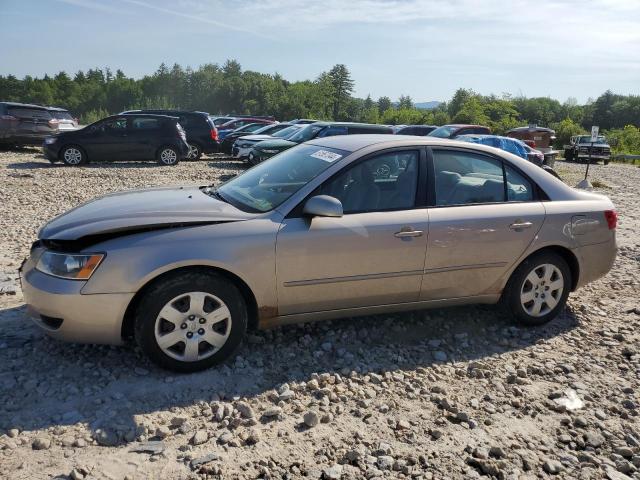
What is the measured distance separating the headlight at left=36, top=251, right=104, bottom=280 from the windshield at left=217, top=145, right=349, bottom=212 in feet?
3.58

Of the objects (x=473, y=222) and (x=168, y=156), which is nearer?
(x=473, y=222)

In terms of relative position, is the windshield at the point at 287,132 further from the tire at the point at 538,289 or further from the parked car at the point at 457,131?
the tire at the point at 538,289

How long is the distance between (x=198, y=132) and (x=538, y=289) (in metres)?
16.3

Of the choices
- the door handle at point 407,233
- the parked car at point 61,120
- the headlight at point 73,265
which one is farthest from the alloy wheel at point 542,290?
the parked car at point 61,120

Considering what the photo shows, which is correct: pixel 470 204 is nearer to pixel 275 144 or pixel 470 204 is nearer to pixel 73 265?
pixel 73 265

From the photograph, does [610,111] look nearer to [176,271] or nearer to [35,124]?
[35,124]

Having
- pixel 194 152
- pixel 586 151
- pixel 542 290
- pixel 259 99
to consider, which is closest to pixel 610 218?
pixel 542 290

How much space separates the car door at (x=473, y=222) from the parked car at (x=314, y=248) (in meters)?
0.01

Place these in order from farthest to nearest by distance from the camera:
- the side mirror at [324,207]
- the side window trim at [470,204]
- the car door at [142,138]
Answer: the car door at [142,138]
the side window trim at [470,204]
the side mirror at [324,207]

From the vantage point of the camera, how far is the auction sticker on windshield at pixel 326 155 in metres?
4.09

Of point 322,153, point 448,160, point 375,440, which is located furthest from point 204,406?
point 448,160

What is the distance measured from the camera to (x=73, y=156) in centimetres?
1540

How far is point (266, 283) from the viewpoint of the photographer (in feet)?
12.1

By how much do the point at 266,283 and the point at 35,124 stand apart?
1651 cm
